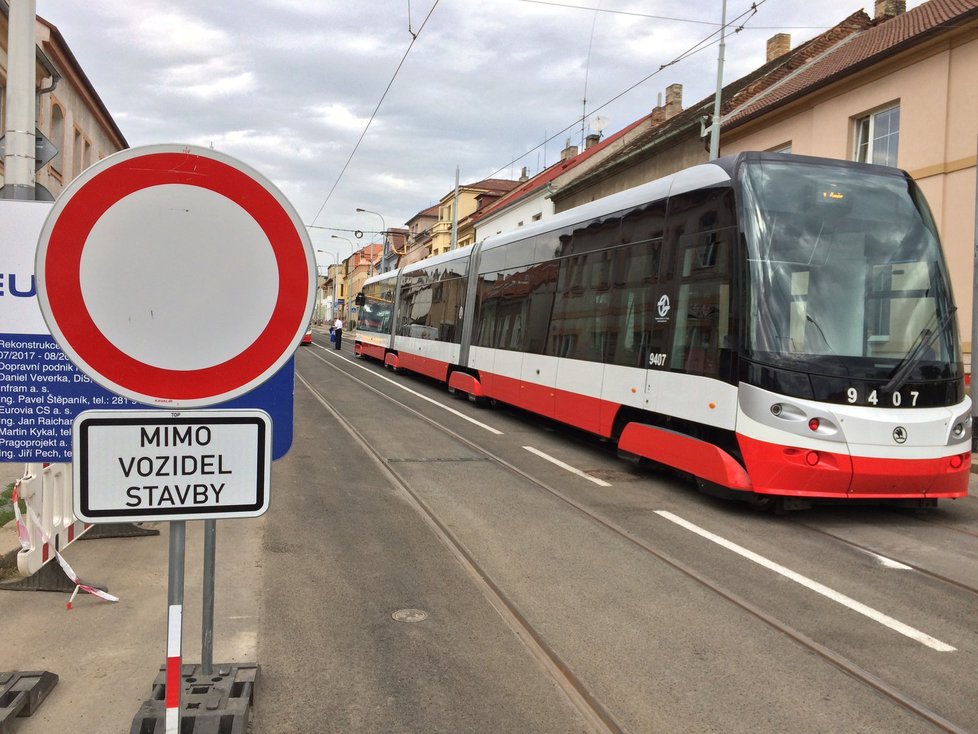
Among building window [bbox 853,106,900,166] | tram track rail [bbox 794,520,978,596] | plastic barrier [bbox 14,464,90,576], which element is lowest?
tram track rail [bbox 794,520,978,596]

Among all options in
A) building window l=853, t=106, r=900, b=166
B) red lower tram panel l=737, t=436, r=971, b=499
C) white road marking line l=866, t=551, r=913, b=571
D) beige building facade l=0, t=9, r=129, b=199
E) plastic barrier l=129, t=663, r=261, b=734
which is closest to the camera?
plastic barrier l=129, t=663, r=261, b=734

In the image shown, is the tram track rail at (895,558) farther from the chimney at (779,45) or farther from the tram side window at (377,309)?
the chimney at (779,45)

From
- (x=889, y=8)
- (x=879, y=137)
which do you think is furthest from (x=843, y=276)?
(x=889, y=8)

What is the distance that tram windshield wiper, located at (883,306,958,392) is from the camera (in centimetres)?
708

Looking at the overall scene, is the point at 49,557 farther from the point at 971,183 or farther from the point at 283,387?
the point at 971,183

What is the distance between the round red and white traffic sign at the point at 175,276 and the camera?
6.65ft

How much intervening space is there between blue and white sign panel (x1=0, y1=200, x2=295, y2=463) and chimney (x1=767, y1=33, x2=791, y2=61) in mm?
30982

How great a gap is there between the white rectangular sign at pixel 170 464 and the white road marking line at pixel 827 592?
3982 mm

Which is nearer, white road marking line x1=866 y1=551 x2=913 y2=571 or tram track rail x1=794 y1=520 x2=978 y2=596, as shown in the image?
tram track rail x1=794 y1=520 x2=978 y2=596

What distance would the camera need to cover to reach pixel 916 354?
7.21 metres

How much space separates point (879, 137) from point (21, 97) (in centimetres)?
1782

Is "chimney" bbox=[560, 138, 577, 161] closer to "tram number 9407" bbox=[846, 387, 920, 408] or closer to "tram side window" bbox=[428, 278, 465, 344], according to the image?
"tram side window" bbox=[428, 278, 465, 344]

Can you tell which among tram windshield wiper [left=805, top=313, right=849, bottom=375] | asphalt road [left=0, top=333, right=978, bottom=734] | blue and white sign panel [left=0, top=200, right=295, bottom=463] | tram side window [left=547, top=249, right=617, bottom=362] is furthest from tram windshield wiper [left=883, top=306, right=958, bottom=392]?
blue and white sign panel [left=0, top=200, right=295, bottom=463]

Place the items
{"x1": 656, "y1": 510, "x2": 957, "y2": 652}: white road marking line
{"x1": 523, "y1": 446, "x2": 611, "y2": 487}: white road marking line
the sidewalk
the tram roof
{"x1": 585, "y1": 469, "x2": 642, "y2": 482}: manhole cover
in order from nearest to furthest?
the sidewalk → {"x1": 656, "y1": 510, "x2": 957, "y2": 652}: white road marking line → the tram roof → {"x1": 523, "y1": 446, "x2": 611, "y2": 487}: white road marking line → {"x1": 585, "y1": 469, "x2": 642, "y2": 482}: manhole cover
